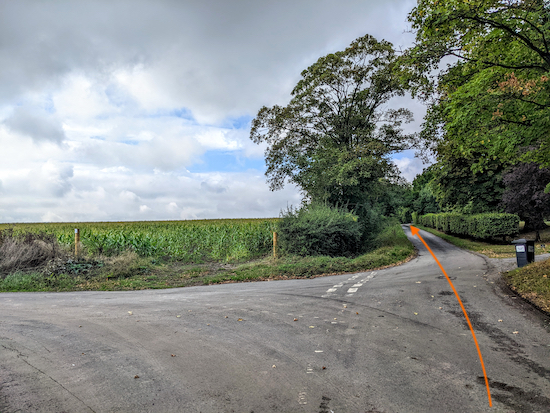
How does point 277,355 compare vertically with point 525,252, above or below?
below

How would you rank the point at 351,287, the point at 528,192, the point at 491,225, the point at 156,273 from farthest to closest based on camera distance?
the point at 528,192
the point at 491,225
the point at 156,273
the point at 351,287

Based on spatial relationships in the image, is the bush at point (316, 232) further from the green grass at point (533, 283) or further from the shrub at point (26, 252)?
the shrub at point (26, 252)

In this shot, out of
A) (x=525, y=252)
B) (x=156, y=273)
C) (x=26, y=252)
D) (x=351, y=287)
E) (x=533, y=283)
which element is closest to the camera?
(x=533, y=283)

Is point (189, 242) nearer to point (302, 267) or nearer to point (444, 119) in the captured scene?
point (302, 267)

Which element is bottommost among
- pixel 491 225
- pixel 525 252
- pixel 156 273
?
pixel 156 273

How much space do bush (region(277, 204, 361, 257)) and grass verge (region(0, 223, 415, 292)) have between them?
1.14 meters

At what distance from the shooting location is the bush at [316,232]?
1939 centimetres

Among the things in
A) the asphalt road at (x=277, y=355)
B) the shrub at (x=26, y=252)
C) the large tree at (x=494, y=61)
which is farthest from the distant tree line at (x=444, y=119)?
the shrub at (x=26, y=252)

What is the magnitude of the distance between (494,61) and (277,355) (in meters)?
11.0

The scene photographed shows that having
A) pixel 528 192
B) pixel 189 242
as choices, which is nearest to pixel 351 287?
pixel 189 242

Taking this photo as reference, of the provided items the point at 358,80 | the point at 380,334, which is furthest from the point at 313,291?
the point at 358,80

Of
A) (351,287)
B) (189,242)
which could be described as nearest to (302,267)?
(351,287)

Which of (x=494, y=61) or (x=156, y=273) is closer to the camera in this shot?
(x=494, y=61)

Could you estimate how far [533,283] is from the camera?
395 inches
